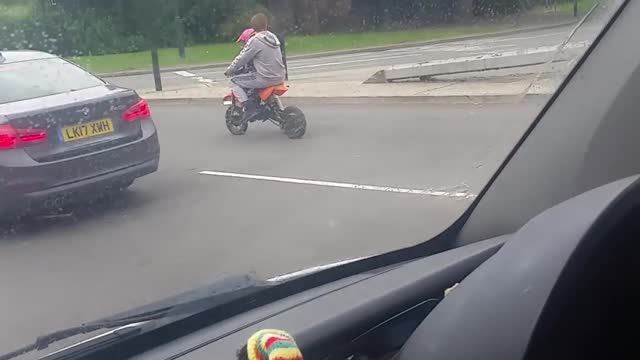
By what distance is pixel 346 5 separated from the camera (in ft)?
10.8

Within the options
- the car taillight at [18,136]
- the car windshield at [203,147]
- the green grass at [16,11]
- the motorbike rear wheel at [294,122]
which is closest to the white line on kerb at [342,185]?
the car windshield at [203,147]

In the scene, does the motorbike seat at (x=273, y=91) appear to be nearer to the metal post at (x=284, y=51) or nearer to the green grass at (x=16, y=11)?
the metal post at (x=284, y=51)

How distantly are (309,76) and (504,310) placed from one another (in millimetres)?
3906

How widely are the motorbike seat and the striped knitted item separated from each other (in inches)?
115

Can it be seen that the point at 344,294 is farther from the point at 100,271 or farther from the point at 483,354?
the point at 100,271

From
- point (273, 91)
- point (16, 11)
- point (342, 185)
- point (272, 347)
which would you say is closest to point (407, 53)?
point (273, 91)

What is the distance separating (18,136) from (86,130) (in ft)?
0.83

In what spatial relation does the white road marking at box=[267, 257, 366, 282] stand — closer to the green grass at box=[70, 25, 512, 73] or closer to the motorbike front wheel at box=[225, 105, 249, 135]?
the green grass at box=[70, 25, 512, 73]

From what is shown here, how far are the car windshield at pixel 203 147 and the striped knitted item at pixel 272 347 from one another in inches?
18.6

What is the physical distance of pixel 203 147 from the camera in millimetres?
4387

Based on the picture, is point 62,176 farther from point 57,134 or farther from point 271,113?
point 271,113

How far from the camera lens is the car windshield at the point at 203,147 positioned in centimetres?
257

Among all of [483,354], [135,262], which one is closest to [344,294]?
[483,354]

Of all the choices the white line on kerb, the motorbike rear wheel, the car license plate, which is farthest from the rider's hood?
the motorbike rear wheel
